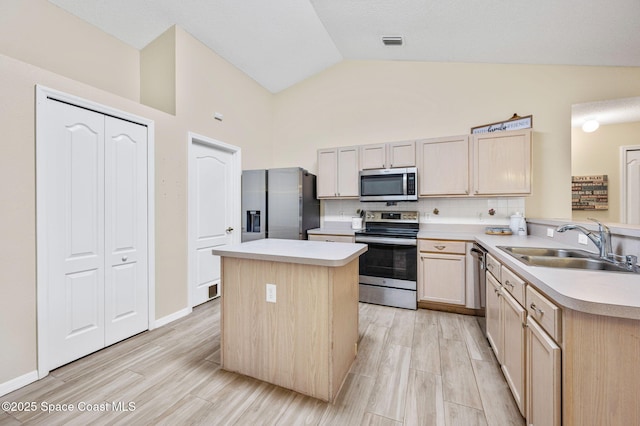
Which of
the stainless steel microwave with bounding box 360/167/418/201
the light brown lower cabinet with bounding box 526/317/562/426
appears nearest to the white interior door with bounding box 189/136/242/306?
the stainless steel microwave with bounding box 360/167/418/201

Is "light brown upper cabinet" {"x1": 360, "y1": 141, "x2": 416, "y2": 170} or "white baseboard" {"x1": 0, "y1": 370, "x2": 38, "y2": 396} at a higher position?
"light brown upper cabinet" {"x1": 360, "y1": 141, "x2": 416, "y2": 170}

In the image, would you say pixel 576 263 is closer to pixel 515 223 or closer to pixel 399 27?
pixel 515 223

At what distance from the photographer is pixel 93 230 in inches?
88.4

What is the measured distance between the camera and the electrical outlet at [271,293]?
5.91ft

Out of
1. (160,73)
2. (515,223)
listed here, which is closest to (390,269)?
(515,223)

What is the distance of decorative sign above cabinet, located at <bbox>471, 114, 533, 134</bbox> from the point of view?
10.3ft

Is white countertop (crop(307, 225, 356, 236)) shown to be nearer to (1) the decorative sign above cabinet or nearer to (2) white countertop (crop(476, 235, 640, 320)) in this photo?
(1) the decorative sign above cabinet

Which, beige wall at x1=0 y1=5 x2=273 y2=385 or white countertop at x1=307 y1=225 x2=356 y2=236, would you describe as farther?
white countertop at x1=307 y1=225 x2=356 y2=236

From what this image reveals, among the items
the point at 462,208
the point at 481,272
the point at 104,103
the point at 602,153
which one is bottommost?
the point at 481,272

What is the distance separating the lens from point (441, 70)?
359 cm

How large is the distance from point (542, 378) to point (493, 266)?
107 centimetres

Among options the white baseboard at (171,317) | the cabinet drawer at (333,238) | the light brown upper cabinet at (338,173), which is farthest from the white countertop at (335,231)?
the white baseboard at (171,317)

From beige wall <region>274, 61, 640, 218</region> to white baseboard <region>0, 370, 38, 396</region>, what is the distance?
3731mm

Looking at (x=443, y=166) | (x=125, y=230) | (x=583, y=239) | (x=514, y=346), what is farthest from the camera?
(x=443, y=166)
